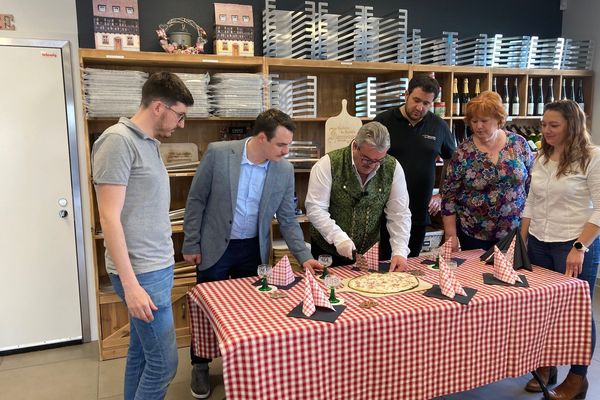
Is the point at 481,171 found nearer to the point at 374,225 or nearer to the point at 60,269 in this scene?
the point at 374,225

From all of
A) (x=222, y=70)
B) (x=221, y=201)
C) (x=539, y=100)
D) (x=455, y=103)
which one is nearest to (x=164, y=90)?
(x=221, y=201)

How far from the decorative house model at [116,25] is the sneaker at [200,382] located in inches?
78.7

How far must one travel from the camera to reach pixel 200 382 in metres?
2.69

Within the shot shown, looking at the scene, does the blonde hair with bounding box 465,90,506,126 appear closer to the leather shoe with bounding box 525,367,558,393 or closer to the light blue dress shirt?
the light blue dress shirt

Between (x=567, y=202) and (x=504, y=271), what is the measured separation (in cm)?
61

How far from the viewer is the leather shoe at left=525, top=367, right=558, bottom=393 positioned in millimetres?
2672

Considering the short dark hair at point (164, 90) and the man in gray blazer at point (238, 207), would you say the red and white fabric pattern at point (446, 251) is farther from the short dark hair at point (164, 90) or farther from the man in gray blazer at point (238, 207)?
the short dark hair at point (164, 90)

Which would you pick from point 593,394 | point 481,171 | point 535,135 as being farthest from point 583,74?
point 593,394

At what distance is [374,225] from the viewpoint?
2564mm

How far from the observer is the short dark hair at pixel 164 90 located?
5.76 feet

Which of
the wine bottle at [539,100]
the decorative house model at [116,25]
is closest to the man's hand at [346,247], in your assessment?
the decorative house model at [116,25]

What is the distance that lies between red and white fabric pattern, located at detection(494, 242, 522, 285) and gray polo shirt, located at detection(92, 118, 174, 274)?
1436mm

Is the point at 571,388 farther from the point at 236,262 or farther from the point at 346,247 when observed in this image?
the point at 236,262

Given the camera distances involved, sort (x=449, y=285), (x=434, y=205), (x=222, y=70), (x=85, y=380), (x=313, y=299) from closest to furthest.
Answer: (x=313, y=299) < (x=449, y=285) < (x=85, y=380) < (x=434, y=205) < (x=222, y=70)
